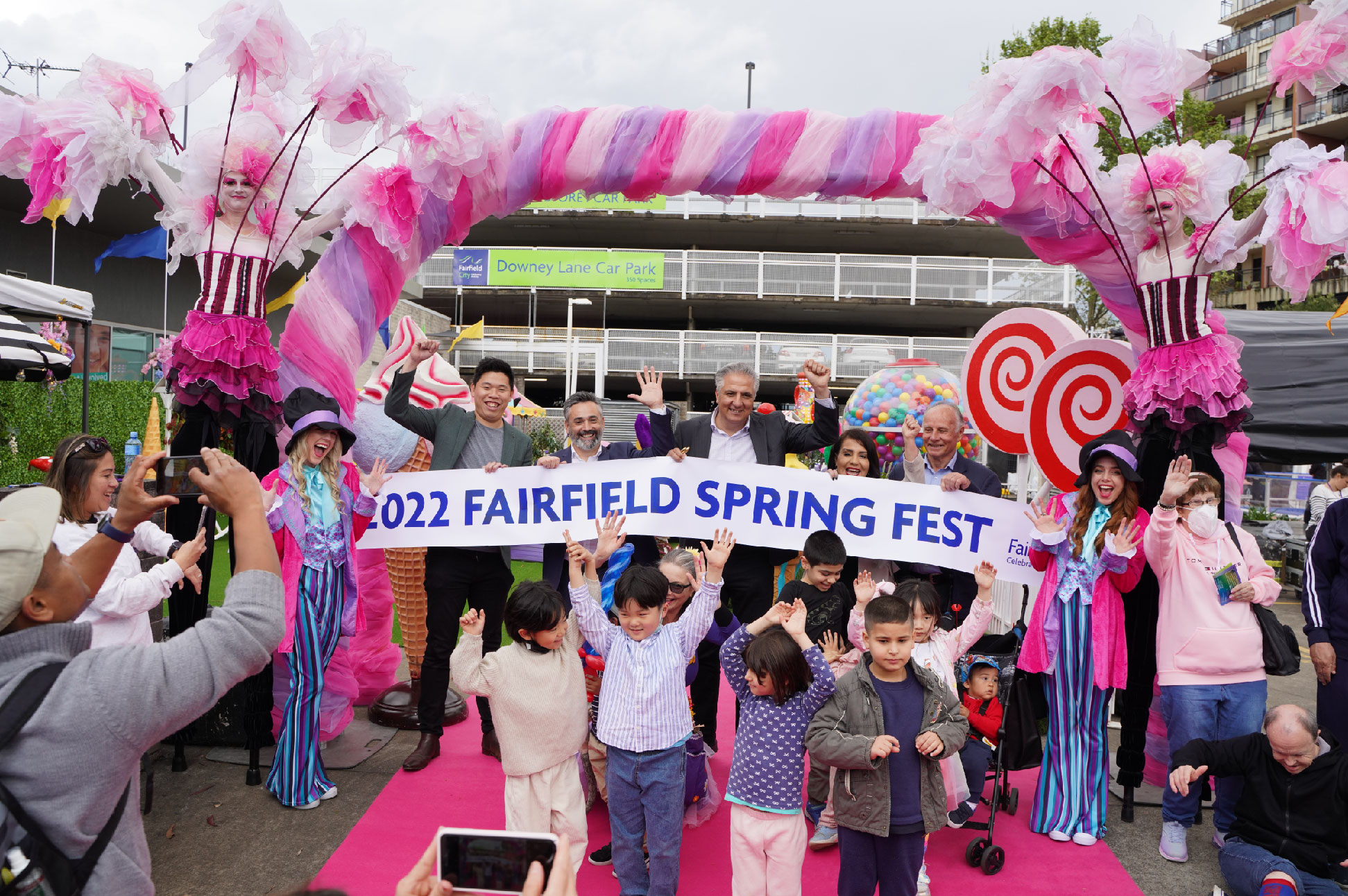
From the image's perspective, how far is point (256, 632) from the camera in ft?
5.94

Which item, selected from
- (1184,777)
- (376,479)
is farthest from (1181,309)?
(376,479)

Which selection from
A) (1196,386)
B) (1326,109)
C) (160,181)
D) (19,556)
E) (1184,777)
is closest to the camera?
(19,556)

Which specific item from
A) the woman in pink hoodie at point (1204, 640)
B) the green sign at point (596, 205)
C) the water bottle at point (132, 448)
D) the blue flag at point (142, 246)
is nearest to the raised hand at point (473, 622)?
the woman in pink hoodie at point (1204, 640)

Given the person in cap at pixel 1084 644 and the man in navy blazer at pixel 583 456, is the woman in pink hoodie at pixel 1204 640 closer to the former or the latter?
the person in cap at pixel 1084 644

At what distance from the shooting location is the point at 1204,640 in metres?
4.02

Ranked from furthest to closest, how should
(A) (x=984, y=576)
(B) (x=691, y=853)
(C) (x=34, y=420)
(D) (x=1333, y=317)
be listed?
(C) (x=34, y=420)
(D) (x=1333, y=317)
(B) (x=691, y=853)
(A) (x=984, y=576)

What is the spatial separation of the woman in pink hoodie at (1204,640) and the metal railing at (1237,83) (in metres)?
40.2

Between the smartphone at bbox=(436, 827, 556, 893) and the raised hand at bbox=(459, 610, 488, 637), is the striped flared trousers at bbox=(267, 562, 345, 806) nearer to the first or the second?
the raised hand at bbox=(459, 610, 488, 637)

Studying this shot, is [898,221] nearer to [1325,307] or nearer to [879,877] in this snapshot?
[1325,307]

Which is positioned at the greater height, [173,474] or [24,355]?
[24,355]

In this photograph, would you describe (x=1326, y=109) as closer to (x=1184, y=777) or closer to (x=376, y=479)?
(x=1184, y=777)

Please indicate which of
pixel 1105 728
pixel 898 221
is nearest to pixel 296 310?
pixel 1105 728

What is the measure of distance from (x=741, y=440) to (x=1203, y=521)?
210 centimetres

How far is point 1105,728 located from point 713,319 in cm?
3038
